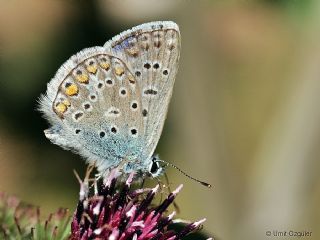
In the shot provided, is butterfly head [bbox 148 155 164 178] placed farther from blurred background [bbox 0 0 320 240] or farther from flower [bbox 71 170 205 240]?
blurred background [bbox 0 0 320 240]

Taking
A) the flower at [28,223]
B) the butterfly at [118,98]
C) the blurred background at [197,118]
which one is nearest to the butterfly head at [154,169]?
the butterfly at [118,98]

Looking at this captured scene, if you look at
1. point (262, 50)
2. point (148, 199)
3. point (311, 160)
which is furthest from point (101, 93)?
point (262, 50)

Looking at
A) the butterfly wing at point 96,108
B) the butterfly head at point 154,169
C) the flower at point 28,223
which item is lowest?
the flower at point 28,223

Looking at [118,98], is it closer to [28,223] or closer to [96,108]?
[96,108]

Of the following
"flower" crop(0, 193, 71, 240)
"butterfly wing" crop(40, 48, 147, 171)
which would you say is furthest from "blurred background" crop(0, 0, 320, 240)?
"butterfly wing" crop(40, 48, 147, 171)

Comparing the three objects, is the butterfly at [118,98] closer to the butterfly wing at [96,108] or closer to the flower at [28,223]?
the butterfly wing at [96,108]

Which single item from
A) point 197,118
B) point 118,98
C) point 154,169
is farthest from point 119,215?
point 197,118
